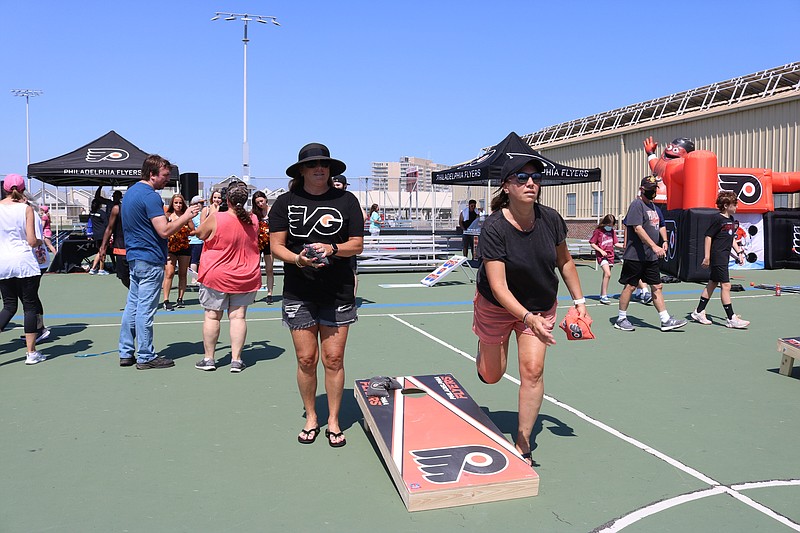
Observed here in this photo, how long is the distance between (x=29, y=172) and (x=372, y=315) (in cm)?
1144

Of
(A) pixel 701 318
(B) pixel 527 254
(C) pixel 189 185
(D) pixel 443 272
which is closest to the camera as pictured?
(B) pixel 527 254

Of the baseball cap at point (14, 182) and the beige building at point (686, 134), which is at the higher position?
the beige building at point (686, 134)

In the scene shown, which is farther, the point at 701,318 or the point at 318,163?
the point at 701,318

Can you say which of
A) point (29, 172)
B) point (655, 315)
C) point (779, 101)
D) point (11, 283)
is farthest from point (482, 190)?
point (11, 283)

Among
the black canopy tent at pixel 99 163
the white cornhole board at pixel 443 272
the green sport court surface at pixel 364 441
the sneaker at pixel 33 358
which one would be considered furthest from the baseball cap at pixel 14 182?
the black canopy tent at pixel 99 163

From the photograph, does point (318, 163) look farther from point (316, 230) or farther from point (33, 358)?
point (33, 358)

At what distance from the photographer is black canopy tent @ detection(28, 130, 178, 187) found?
16.2m

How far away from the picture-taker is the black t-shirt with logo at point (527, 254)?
12.8 ft

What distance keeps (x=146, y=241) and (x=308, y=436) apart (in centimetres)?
292

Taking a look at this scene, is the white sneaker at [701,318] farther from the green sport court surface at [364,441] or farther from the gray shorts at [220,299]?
the gray shorts at [220,299]

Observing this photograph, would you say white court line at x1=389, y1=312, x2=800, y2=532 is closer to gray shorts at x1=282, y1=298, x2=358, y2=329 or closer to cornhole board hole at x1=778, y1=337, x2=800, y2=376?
gray shorts at x1=282, y1=298, x2=358, y2=329

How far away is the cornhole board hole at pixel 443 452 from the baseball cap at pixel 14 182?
14.1 feet

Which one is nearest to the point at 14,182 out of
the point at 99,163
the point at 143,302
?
the point at 143,302

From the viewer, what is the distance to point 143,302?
20.8 feet
